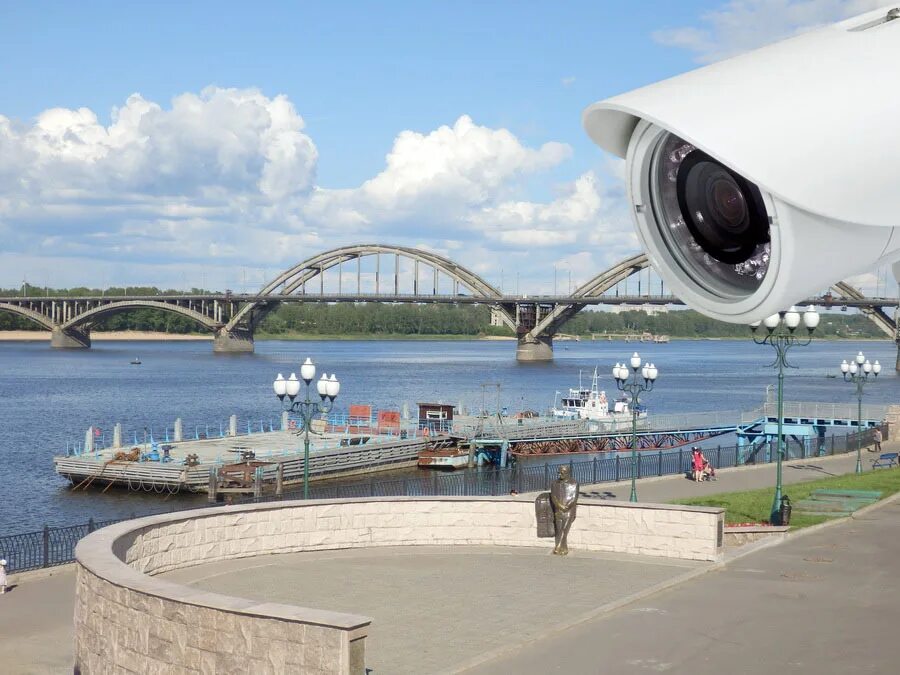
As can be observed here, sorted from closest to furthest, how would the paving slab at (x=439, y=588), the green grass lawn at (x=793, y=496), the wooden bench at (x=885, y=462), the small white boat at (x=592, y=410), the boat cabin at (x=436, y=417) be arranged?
the paving slab at (x=439, y=588) < the green grass lawn at (x=793, y=496) < the wooden bench at (x=885, y=462) < the boat cabin at (x=436, y=417) < the small white boat at (x=592, y=410)

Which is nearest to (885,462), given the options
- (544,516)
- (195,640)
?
(544,516)

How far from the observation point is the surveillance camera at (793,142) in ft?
10.0

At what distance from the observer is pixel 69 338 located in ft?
→ 493

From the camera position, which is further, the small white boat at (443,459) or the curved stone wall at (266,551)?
the small white boat at (443,459)

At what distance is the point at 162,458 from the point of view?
38906 millimetres

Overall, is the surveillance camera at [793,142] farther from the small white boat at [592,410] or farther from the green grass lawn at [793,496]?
the small white boat at [592,410]

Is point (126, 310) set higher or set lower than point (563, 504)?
higher

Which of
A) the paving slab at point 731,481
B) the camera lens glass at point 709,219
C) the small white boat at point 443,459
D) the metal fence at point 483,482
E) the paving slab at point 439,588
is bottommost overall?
the small white boat at point 443,459

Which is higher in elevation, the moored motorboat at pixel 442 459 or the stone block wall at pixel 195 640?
the stone block wall at pixel 195 640

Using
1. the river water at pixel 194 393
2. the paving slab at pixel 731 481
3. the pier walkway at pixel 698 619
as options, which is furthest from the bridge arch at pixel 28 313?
the pier walkway at pixel 698 619

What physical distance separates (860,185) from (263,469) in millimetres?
34216

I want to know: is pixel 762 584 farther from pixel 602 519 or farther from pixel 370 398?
pixel 370 398

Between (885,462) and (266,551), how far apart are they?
918 inches

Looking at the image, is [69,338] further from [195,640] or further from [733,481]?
[195,640]
